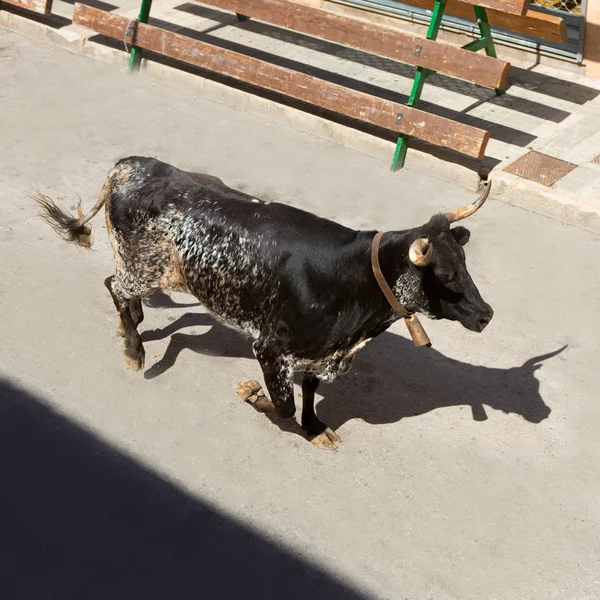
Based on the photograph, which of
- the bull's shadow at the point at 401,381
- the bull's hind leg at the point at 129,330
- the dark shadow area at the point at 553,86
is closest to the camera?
the bull's shadow at the point at 401,381

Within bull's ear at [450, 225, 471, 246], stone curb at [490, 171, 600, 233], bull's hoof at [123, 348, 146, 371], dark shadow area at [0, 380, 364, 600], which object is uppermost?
bull's ear at [450, 225, 471, 246]

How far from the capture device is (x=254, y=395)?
20.6ft

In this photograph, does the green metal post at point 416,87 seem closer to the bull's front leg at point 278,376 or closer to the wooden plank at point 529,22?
the wooden plank at point 529,22

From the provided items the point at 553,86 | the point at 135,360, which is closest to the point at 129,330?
the point at 135,360

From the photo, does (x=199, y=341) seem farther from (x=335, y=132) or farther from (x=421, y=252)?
(x=335, y=132)

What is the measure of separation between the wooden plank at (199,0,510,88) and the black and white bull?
3432mm

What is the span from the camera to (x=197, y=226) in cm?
593

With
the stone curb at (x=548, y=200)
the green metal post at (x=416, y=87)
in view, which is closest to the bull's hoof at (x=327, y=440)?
→ the stone curb at (x=548, y=200)

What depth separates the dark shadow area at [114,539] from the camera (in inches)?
199

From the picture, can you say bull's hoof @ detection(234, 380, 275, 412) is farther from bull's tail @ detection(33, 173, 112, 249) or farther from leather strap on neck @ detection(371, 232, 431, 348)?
bull's tail @ detection(33, 173, 112, 249)

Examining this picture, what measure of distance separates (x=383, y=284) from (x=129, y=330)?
2045 mm

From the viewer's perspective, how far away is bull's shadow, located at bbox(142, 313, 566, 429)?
6.36 m

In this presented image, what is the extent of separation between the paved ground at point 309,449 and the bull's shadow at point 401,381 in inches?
0.6

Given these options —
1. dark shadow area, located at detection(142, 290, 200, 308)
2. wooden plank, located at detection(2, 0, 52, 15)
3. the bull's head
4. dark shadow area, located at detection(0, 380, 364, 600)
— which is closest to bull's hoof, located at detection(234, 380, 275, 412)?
dark shadow area, located at detection(0, 380, 364, 600)
